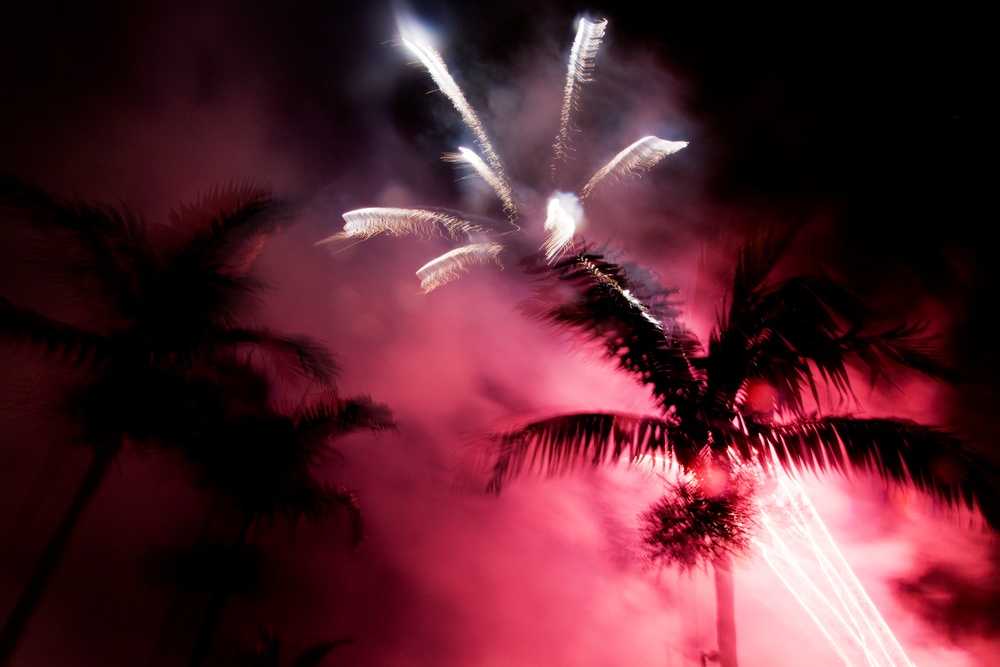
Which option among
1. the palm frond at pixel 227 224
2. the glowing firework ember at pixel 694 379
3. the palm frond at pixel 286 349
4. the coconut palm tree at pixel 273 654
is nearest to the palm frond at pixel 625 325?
the glowing firework ember at pixel 694 379

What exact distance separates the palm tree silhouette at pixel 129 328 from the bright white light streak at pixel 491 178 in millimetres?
2947

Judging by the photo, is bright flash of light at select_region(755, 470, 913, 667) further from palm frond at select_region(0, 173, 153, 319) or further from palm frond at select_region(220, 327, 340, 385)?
palm frond at select_region(0, 173, 153, 319)

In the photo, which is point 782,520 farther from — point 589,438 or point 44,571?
point 44,571

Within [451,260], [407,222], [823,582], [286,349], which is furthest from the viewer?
[286,349]

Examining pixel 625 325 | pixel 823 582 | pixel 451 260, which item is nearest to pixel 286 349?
pixel 451 260

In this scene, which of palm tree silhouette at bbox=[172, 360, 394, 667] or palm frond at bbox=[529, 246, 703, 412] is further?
palm tree silhouette at bbox=[172, 360, 394, 667]

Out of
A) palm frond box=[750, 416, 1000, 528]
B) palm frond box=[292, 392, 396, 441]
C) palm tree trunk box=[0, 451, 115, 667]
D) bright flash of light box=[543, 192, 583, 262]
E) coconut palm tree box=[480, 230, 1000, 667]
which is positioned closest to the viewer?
palm frond box=[750, 416, 1000, 528]

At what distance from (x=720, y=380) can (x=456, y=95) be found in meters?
4.86

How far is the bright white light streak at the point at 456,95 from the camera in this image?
20.5 feet

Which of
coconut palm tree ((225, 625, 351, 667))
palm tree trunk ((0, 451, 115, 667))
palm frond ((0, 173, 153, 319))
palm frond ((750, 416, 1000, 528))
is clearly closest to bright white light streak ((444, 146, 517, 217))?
palm frond ((750, 416, 1000, 528))

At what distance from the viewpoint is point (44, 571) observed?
5.66m

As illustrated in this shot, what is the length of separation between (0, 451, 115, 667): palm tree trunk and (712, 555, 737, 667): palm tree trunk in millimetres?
7230

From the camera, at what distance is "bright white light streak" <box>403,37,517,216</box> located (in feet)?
20.5

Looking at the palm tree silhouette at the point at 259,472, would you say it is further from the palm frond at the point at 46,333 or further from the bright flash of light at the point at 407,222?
the bright flash of light at the point at 407,222
